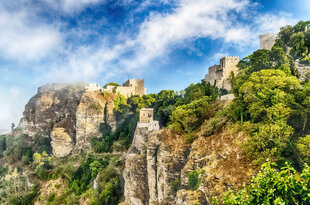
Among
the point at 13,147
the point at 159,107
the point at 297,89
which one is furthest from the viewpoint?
the point at 13,147

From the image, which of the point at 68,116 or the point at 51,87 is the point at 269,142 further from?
the point at 51,87

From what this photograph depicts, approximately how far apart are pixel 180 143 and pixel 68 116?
4406cm

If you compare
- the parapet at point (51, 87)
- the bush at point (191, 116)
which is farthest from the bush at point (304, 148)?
the parapet at point (51, 87)

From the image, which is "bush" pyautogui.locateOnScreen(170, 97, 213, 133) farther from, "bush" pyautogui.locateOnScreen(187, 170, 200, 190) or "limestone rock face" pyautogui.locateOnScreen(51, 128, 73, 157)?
"limestone rock face" pyautogui.locateOnScreen(51, 128, 73, 157)

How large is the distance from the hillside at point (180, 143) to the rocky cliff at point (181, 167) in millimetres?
97

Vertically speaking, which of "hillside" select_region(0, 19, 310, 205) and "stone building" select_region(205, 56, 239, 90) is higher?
"stone building" select_region(205, 56, 239, 90)

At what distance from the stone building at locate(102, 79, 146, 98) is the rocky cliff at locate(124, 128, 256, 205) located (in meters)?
22.0

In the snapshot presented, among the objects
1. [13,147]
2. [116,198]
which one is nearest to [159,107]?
[116,198]

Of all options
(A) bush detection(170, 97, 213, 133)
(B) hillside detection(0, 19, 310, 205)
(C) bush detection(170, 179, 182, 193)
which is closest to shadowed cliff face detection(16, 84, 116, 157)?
(B) hillside detection(0, 19, 310, 205)

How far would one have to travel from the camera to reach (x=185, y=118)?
75.2 ft

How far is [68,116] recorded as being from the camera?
5597cm

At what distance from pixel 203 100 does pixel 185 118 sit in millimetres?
3743

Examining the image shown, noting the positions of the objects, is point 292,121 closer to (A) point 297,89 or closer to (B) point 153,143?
(A) point 297,89

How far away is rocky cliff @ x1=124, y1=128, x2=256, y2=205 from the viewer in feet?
45.8
